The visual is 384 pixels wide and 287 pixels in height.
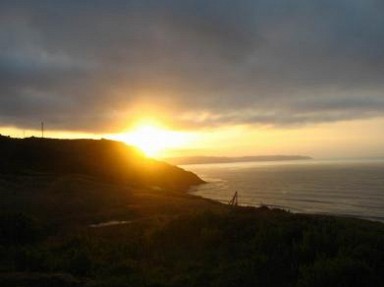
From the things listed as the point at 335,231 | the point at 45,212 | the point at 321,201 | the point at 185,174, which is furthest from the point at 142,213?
the point at 185,174

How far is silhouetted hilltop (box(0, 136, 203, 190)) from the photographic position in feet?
294

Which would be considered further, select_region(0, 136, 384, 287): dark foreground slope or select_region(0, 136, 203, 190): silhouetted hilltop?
select_region(0, 136, 203, 190): silhouetted hilltop

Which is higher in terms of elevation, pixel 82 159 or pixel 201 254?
pixel 82 159

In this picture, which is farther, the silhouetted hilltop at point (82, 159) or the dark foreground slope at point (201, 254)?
the silhouetted hilltop at point (82, 159)

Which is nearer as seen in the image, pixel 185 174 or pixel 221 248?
pixel 221 248

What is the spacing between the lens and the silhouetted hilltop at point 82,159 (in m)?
89.8

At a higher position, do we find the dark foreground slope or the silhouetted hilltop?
the silhouetted hilltop

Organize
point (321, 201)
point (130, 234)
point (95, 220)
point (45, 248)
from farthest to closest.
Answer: point (321, 201) < point (95, 220) < point (130, 234) < point (45, 248)

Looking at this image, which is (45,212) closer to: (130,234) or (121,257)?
(130,234)

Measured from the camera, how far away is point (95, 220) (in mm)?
32438

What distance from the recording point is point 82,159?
338 feet

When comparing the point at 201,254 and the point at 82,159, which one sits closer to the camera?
the point at 201,254

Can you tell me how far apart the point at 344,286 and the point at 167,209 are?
25387mm

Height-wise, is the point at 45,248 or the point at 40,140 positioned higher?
the point at 40,140
